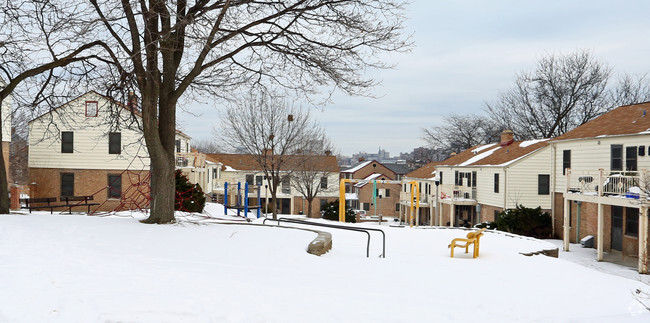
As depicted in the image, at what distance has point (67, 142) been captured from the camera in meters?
29.4

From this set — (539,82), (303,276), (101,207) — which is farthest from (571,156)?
(101,207)

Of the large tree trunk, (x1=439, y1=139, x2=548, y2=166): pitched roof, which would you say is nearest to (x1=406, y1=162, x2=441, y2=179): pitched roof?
(x1=439, y1=139, x2=548, y2=166): pitched roof

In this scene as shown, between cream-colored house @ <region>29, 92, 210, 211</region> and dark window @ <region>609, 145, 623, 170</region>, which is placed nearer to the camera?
dark window @ <region>609, 145, 623, 170</region>

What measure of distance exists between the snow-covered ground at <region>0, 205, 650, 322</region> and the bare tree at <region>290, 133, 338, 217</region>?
87.1 ft

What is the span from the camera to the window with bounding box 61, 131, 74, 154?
29.3m

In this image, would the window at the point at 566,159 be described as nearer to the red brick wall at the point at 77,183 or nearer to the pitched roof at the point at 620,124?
the pitched roof at the point at 620,124

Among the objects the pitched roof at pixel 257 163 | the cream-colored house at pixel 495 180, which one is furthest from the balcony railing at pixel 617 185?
the pitched roof at pixel 257 163

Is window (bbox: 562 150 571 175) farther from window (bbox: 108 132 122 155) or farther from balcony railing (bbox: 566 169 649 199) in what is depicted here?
window (bbox: 108 132 122 155)

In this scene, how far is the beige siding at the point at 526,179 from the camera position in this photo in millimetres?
32031

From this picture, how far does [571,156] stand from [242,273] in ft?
81.9

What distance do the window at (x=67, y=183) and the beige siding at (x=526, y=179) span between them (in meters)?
27.4

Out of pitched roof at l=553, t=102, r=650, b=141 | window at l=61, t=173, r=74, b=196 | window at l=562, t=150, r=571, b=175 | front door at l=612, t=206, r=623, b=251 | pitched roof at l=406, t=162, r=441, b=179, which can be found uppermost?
pitched roof at l=553, t=102, r=650, b=141

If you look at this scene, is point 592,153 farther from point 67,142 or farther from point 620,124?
point 67,142

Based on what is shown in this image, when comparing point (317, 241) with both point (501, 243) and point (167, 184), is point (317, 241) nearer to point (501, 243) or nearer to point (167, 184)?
point (167, 184)
